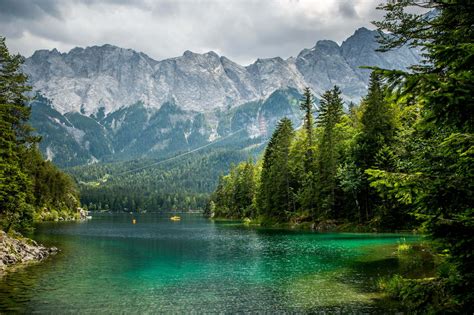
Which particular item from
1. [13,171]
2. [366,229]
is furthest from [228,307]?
[366,229]

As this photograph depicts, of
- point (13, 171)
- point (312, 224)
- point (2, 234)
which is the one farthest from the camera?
point (312, 224)

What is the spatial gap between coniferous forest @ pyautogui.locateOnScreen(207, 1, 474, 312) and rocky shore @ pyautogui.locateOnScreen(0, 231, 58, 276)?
32.5 metres

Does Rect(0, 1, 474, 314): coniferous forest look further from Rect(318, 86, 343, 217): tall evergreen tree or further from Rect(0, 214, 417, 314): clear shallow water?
Rect(0, 214, 417, 314): clear shallow water

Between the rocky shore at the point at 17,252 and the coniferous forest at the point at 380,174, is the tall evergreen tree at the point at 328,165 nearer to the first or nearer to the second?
the coniferous forest at the point at 380,174

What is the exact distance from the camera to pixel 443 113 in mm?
9000

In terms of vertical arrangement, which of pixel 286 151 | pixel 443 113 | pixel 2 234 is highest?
pixel 286 151

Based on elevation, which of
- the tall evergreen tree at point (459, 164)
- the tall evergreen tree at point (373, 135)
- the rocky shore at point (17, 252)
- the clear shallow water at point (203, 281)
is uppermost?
the tall evergreen tree at point (373, 135)

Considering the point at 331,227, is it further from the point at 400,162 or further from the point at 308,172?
the point at 400,162

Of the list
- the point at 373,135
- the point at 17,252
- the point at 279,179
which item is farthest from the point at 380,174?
the point at 279,179

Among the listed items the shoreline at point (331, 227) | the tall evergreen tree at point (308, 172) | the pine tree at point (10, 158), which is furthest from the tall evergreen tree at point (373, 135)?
the pine tree at point (10, 158)

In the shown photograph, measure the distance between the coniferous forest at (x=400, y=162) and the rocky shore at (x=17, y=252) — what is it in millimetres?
32456

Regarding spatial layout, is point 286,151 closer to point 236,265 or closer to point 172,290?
point 236,265

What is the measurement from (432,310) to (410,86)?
5.38 meters

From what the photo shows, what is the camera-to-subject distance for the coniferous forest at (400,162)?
9242 millimetres
